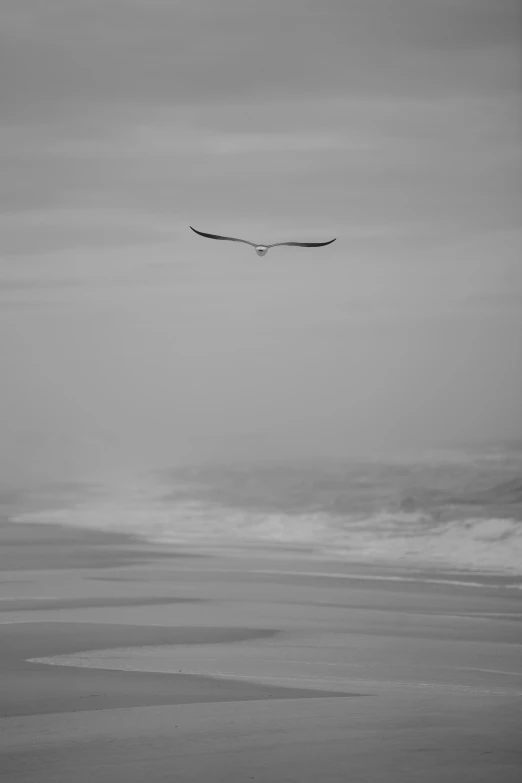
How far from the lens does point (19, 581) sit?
1648cm

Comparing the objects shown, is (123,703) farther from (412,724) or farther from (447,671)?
(447,671)

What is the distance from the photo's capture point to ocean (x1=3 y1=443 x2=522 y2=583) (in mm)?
21516

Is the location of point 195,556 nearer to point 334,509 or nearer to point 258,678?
point 258,678

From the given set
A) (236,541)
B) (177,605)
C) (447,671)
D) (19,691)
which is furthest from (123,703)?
(236,541)

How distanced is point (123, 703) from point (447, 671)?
121 inches

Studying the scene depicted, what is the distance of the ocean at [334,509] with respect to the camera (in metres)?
21.5

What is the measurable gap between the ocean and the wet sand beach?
162 inches

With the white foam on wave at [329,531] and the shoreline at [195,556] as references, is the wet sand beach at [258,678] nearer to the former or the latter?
the shoreline at [195,556]

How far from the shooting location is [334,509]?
31.7m

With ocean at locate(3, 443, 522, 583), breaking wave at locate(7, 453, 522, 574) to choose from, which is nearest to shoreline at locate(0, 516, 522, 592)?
ocean at locate(3, 443, 522, 583)

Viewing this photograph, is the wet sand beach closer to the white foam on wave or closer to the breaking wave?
the white foam on wave

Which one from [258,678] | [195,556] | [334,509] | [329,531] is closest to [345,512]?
[334,509]

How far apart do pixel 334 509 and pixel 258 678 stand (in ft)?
70.9

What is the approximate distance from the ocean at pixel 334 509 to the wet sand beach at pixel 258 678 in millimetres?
4108
